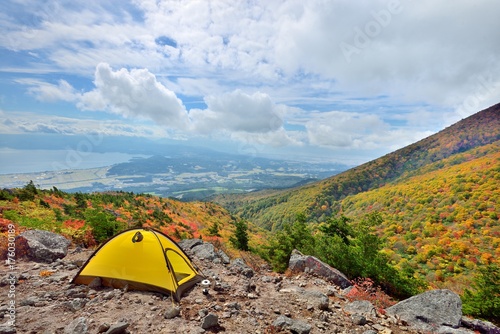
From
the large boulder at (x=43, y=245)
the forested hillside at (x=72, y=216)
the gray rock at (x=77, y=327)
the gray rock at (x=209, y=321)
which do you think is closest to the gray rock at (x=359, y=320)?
the gray rock at (x=209, y=321)

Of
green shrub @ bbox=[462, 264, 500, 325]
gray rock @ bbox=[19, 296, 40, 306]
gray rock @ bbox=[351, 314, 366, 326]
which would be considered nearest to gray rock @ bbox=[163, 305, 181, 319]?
gray rock @ bbox=[19, 296, 40, 306]

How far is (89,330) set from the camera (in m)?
4.96

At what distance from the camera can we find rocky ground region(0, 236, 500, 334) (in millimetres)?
5289

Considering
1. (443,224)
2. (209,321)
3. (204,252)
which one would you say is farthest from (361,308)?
(443,224)

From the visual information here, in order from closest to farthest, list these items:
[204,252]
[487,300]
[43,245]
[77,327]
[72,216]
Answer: [77,327]
[487,300]
[43,245]
[204,252]
[72,216]

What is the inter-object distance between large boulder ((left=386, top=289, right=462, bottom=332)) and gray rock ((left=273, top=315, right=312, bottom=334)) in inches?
140

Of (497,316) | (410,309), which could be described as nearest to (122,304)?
(410,309)

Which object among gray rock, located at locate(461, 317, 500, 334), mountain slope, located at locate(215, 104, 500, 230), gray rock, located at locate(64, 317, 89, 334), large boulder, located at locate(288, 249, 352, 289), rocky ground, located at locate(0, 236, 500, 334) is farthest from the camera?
mountain slope, located at locate(215, 104, 500, 230)

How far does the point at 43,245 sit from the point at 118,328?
7.06m

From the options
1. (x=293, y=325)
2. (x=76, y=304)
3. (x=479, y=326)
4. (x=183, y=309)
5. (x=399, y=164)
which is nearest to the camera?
(x=293, y=325)

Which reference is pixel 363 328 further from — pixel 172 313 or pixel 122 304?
pixel 122 304

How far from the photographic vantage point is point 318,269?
10531mm

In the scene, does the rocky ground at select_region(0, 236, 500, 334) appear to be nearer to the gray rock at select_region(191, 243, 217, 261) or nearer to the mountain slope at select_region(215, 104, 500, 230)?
the gray rock at select_region(191, 243, 217, 261)

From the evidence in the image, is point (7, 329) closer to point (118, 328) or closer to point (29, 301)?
point (29, 301)
